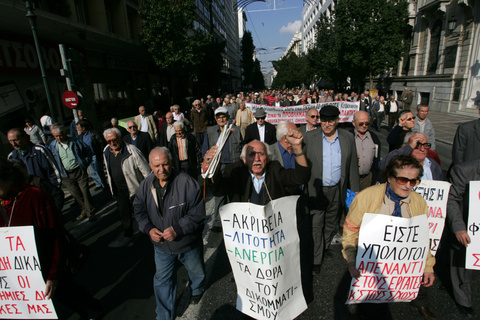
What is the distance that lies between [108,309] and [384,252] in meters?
2.88

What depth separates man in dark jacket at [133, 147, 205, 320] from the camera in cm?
271

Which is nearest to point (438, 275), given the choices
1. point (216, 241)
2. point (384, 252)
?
point (384, 252)

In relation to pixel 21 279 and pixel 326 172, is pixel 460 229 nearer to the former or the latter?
pixel 326 172

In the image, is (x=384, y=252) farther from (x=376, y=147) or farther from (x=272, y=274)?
(x=376, y=147)

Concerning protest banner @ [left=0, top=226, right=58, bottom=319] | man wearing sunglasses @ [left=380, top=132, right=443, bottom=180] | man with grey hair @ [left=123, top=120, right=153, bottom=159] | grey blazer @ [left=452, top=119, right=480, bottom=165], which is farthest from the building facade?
protest banner @ [left=0, top=226, right=58, bottom=319]

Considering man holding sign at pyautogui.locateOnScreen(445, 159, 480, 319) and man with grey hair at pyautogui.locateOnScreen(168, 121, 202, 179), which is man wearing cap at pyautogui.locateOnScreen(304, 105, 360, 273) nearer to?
man holding sign at pyautogui.locateOnScreen(445, 159, 480, 319)

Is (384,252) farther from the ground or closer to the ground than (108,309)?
farther from the ground

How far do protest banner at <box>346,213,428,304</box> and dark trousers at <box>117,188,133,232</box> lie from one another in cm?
349

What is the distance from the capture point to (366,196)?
7.48 ft

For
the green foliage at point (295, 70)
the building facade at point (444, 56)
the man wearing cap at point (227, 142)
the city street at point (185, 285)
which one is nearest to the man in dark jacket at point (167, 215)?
the city street at point (185, 285)

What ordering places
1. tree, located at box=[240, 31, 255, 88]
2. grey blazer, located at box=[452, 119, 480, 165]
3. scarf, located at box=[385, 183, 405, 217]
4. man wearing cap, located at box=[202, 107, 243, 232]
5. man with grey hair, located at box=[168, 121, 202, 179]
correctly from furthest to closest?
tree, located at box=[240, 31, 255, 88] < man with grey hair, located at box=[168, 121, 202, 179] < man wearing cap, located at box=[202, 107, 243, 232] < grey blazer, located at box=[452, 119, 480, 165] < scarf, located at box=[385, 183, 405, 217]

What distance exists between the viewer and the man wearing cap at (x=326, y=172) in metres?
3.48

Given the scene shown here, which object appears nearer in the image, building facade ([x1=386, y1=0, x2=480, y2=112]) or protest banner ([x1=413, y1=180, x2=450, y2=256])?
protest banner ([x1=413, y1=180, x2=450, y2=256])

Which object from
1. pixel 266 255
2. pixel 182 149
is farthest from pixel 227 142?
pixel 266 255
